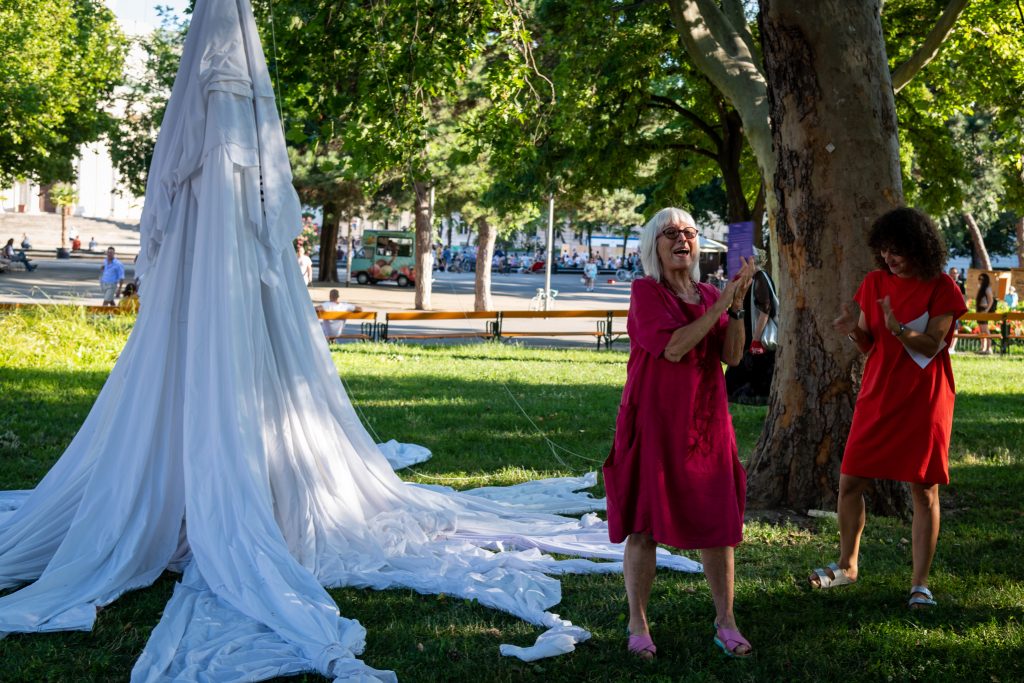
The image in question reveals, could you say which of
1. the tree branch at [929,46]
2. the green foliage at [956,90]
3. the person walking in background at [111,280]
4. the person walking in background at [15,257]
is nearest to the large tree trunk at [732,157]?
the green foliage at [956,90]

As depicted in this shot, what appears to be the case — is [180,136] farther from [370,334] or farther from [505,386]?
[370,334]

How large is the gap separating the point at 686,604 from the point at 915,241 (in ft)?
6.60

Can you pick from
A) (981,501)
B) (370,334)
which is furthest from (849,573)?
(370,334)

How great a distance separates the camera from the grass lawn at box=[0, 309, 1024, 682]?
4145 mm

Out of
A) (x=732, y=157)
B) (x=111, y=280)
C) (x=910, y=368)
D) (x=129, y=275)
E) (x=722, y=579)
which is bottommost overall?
(x=722, y=579)

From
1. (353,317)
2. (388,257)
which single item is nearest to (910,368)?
(353,317)

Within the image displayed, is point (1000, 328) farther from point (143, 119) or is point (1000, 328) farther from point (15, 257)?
point (15, 257)

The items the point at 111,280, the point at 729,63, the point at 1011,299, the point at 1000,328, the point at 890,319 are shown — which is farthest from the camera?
the point at 1011,299

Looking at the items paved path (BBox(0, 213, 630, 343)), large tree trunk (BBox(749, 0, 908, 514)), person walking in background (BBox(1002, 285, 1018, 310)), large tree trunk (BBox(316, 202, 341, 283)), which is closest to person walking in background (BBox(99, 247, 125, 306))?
paved path (BBox(0, 213, 630, 343))

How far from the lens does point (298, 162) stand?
3553 centimetres

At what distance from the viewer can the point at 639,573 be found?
424 centimetres

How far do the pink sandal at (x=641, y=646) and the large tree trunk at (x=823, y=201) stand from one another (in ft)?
8.86

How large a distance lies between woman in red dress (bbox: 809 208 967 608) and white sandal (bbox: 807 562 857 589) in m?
0.35

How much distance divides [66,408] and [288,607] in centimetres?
677
